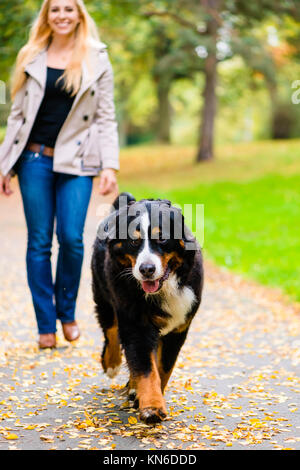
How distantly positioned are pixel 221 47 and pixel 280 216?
9023mm

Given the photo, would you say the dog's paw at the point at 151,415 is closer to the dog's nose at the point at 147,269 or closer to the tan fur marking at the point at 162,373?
the tan fur marking at the point at 162,373

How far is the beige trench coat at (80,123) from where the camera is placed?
5473 mm

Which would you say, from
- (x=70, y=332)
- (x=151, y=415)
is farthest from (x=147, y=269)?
(x=70, y=332)

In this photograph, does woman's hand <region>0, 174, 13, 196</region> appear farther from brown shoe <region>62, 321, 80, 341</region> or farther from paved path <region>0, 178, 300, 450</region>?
paved path <region>0, 178, 300, 450</region>

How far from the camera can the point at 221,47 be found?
22516 mm

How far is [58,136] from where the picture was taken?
5.54 meters

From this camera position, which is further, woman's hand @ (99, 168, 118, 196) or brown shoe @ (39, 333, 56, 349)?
brown shoe @ (39, 333, 56, 349)

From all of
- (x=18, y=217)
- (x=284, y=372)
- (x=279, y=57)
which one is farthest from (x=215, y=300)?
(x=279, y=57)

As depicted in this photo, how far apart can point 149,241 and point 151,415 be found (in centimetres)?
95

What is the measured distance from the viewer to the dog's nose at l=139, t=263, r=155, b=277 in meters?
3.74

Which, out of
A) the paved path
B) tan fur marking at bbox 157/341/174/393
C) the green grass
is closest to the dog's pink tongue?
tan fur marking at bbox 157/341/174/393

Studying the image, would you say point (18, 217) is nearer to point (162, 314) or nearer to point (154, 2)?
point (154, 2)

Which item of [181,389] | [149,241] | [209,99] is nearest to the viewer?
[149,241]

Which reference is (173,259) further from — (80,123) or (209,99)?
(209,99)
